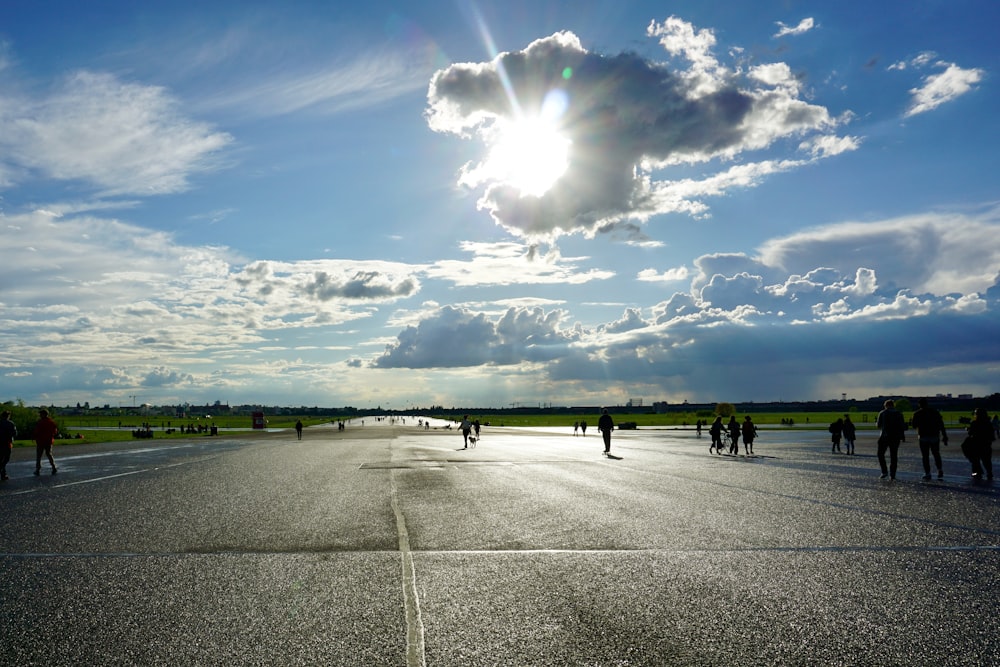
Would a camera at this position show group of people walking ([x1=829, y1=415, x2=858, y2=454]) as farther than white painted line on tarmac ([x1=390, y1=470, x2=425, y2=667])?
Yes

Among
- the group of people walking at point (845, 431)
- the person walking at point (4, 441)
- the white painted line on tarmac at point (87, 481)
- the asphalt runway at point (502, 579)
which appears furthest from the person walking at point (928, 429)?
the person walking at point (4, 441)

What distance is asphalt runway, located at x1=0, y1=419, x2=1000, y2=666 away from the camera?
5586mm

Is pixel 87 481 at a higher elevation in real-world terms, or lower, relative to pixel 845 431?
higher

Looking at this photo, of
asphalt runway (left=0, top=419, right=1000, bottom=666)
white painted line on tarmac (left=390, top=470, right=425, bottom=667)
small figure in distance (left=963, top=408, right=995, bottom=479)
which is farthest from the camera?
small figure in distance (left=963, top=408, right=995, bottom=479)

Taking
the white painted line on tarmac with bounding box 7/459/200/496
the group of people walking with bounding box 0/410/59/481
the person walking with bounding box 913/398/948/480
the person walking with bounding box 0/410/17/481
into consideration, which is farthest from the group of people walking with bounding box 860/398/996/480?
the person walking with bounding box 0/410/17/481

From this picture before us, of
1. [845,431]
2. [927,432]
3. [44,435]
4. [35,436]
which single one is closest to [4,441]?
[35,436]

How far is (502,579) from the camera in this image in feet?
26.0

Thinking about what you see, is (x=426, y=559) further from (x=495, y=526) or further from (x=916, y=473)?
(x=916, y=473)

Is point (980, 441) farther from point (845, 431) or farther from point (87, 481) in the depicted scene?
point (87, 481)

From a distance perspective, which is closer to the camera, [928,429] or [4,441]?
[928,429]

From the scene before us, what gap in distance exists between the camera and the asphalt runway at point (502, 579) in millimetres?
5586

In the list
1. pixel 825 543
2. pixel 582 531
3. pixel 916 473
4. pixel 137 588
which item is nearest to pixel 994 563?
pixel 825 543

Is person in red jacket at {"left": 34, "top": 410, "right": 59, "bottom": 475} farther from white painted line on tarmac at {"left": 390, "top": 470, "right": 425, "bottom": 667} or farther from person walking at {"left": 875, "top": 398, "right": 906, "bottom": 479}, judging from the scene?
person walking at {"left": 875, "top": 398, "right": 906, "bottom": 479}

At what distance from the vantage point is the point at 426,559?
9156 mm
